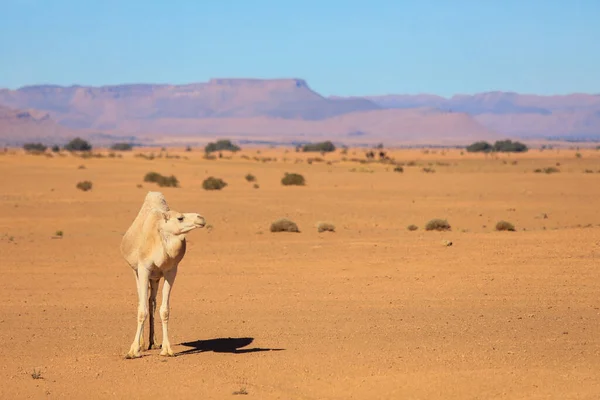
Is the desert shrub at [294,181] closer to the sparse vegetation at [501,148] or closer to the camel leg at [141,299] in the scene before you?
the camel leg at [141,299]

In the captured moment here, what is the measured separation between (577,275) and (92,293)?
9.43m

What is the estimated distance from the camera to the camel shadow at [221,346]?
510 inches

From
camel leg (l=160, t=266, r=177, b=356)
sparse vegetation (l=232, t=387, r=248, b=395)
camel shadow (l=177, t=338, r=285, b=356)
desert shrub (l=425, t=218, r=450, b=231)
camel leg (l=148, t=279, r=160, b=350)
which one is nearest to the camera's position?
sparse vegetation (l=232, t=387, r=248, b=395)

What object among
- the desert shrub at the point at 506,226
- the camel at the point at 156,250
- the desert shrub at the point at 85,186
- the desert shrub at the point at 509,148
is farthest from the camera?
the desert shrub at the point at 509,148

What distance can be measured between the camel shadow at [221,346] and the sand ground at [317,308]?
0.13ft

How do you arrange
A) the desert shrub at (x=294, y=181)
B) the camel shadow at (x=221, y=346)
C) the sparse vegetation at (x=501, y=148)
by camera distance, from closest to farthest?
1. the camel shadow at (x=221, y=346)
2. the desert shrub at (x=294, y=181)
3. the sparse vegetation at (x=501, y=148)

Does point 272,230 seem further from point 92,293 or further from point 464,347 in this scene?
point 464,347

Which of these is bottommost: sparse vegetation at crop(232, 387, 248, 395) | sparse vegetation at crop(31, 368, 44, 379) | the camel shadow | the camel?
the camel shadow

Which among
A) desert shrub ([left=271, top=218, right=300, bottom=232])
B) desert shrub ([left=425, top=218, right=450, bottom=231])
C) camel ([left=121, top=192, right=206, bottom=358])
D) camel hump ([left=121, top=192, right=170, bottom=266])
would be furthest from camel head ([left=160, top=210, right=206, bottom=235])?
desert shrub ([left=425, top=218, right=450, bottom=231])

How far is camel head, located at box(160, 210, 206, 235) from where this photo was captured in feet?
38.9

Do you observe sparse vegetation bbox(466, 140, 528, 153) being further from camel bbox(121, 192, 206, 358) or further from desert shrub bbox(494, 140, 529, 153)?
camel bbox(121, 192, 206, 358)

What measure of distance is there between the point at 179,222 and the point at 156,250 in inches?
A: 19.4

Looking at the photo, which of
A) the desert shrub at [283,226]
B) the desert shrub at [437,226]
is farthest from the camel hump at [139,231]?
the desert shrub at [437,226]

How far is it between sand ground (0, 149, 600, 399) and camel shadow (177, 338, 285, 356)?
1.5 inches
